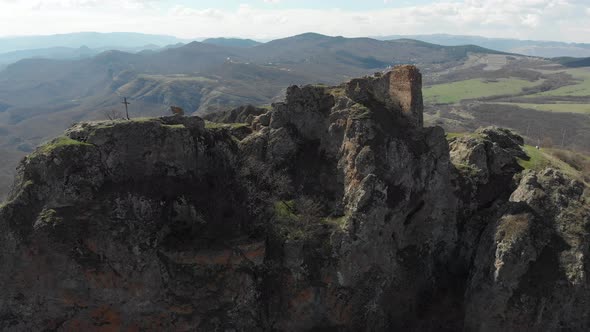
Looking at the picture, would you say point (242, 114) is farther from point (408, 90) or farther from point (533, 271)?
point (533, 271)

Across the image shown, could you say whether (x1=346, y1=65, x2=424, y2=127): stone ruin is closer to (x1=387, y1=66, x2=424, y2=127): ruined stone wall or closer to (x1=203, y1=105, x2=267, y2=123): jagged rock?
(x1=387, y1=66, x2=424, y2=127): ruined stone wall

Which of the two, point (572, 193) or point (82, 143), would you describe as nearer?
point (82, 143)

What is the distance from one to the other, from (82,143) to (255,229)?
1386 cm

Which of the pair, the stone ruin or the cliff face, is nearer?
the cliff face

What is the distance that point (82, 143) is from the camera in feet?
98.4

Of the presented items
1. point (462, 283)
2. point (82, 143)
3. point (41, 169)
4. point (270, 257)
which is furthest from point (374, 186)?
point (41, 169)

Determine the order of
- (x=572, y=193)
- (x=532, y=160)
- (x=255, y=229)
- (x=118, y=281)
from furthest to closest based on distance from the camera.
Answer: (x=532, y=160) → (x=572, y=193) → (x=255, y=229) → (x=118, y=281)

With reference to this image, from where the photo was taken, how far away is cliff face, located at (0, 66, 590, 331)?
2833 centimetres

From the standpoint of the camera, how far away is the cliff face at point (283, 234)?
92.9 ft

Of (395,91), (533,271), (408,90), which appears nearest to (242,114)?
(395,91)

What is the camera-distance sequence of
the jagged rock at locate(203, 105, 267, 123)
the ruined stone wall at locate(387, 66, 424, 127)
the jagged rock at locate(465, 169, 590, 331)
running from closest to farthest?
the jagged rock at locate(465, 169, 590, 331), the ruined stone wall at locate(387, 66, 424, 127), the jagged rock at locate(203, 105, 267, 123)

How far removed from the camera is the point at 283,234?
30.7 metres

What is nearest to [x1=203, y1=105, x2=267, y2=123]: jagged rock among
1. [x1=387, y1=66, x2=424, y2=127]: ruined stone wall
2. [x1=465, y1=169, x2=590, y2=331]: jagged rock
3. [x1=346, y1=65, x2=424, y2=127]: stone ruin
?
[x1=346, y1=65, x2=424, y2=127]: stone ruin

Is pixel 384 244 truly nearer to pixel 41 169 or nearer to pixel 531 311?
pixel 531 311
